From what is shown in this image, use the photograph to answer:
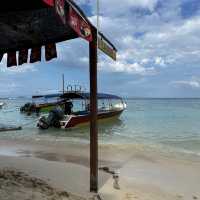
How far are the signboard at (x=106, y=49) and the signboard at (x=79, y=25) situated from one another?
0.47 metres

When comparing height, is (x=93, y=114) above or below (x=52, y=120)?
above

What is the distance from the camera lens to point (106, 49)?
6.62 m

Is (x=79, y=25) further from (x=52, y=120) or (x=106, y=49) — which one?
(x=52, y=120)

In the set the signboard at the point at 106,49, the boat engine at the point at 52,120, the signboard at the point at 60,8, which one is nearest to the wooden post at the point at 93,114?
the signboard at the point at 106,49

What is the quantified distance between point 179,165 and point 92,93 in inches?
206

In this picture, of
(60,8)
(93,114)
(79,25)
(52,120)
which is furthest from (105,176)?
(52,120)

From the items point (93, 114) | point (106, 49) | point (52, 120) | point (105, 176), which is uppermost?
point (106, 49)

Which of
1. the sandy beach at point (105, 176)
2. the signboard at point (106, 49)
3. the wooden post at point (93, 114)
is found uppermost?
the signboard at point (106, 49)

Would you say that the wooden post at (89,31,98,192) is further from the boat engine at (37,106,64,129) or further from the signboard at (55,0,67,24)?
the boat engine at (37,106,64,129)

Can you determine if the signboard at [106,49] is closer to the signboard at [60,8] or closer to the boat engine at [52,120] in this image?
the signboard at [60,8]

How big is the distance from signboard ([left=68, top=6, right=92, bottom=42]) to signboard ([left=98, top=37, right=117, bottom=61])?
0.47m

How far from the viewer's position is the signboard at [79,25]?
4.84 metres

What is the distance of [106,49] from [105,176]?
2826 mm

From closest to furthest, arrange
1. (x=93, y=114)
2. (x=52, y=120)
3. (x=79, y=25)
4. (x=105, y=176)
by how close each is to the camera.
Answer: (x=79, y=25)
(x=93, y=114)
(x=105, y=176)
(x=52, y=120)
